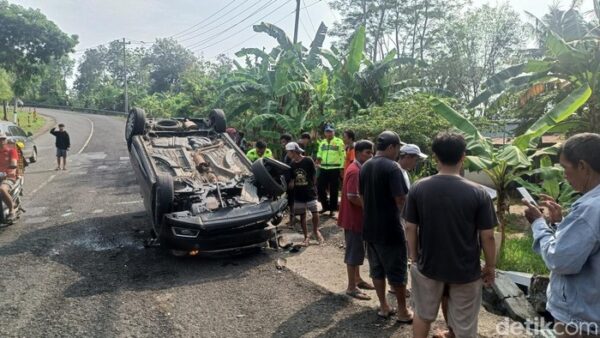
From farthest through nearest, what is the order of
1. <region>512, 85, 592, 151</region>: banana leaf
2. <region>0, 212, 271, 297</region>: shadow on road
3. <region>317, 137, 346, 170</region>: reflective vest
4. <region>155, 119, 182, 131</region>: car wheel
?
<region>155, 119, 182, 131</region>: car wheel < <region>317, 137, 346, 170</region>: reflective vest < <region>512, 85, 592, 151</region>: banana leaf < <region>0, 212, 271, 297</region>: shadow on road

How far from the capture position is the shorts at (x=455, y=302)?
3264mm

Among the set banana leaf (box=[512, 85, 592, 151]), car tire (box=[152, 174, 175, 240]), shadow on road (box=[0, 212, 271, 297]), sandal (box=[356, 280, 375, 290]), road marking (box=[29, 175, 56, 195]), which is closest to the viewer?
sandal (box=[356, 280, 375, 290])

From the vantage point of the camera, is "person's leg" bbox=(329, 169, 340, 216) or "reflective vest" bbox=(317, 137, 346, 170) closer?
"reflective vest" bbox=(317, 137, 346, 170)

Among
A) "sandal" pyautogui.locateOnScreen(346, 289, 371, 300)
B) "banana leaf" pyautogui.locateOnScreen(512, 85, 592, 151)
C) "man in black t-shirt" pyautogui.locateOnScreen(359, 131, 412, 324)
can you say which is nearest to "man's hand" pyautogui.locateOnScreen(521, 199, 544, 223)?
"man in black t-shirt" pyautogui.locateOnScreen(359, 131, 412, 324)

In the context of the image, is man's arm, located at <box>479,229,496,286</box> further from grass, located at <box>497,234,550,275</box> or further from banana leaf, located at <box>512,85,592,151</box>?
banana leaf, located at <box>512,85,592,151</box>

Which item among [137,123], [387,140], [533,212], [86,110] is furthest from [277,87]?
[86,110]

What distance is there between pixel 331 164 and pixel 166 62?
197 ft

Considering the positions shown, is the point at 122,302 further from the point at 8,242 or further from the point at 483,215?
the point at 483,215

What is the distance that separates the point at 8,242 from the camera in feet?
23.5

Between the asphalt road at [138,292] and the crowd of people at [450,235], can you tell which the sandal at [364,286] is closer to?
the crowd of people at [450,235]

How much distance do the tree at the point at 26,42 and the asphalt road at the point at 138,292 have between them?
88.4 feet

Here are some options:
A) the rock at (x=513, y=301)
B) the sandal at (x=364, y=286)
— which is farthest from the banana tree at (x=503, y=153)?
the sandal at (x=364, y=286)

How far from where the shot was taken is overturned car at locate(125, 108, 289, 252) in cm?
604

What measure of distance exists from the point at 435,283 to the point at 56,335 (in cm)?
340
